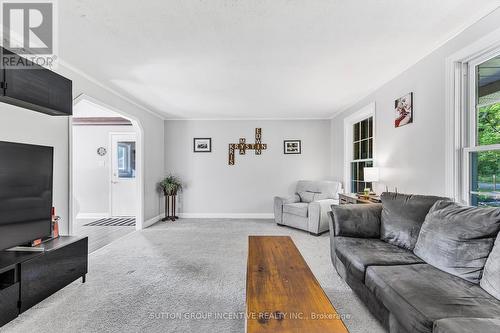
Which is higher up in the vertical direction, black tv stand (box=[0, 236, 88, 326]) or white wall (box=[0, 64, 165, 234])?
white wall (box=[0, 64, 165, 234])

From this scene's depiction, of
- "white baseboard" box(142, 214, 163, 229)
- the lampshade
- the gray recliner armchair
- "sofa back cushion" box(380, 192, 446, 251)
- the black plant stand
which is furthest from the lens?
the black plant stand

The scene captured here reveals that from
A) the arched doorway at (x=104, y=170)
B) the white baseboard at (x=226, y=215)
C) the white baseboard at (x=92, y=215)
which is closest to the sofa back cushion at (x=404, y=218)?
the white baseboard at (x=226, y=215)

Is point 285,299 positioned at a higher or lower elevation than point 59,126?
lower

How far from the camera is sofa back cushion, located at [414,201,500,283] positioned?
164cm

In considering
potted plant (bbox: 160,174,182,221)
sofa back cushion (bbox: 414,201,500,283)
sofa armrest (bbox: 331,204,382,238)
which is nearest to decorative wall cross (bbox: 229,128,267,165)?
potted plant (bbox: 160,174,182,221)

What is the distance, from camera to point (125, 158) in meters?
6.25

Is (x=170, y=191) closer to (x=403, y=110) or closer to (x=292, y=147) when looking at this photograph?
(x=292, y=147)

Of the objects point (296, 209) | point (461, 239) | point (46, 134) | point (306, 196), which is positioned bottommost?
point (296, 209)

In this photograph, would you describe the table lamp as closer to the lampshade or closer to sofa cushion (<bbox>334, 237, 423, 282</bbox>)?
the lampshade

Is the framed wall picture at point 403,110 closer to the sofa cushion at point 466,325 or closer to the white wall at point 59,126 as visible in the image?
the sofa cushion at point 466,325

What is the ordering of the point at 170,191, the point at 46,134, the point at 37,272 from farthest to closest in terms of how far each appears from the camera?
the point at 170,191 < the point at 46,134 < the point at 37,272

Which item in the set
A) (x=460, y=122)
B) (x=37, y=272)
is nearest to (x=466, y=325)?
(x=460, y=122)

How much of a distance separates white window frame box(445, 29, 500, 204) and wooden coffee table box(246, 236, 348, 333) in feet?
5.63

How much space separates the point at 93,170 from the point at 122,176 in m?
0.72
